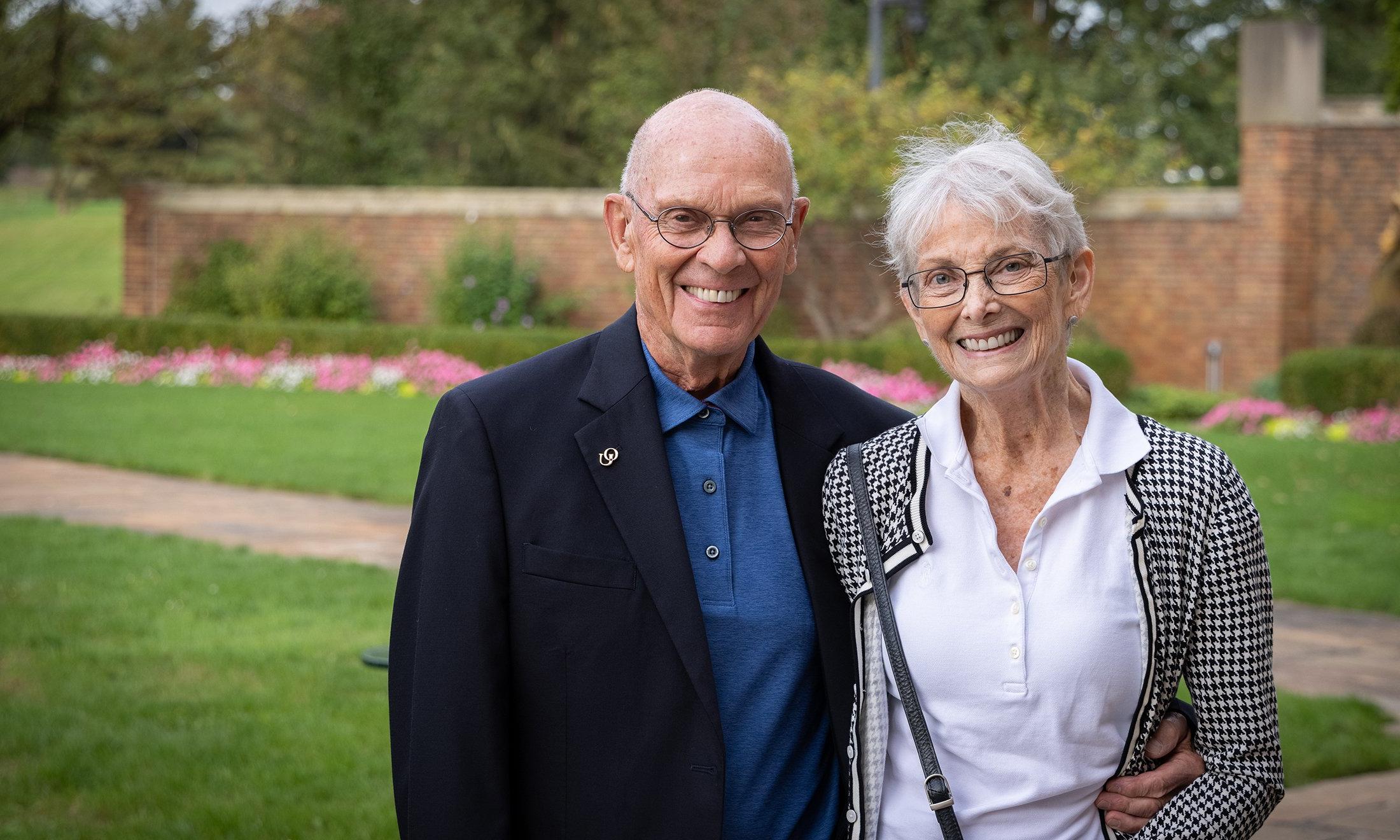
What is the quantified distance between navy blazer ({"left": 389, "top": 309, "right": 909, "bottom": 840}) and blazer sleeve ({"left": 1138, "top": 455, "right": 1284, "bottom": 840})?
29.8 inches

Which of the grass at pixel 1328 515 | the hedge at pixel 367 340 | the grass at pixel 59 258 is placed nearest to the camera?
the grass at pixel 1328 515

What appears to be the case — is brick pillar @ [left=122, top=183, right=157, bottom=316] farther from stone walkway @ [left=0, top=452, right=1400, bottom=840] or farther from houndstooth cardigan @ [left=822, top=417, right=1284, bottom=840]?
houndstooth cardigan @ [left=822, top=417, right=1284, bottom=840]

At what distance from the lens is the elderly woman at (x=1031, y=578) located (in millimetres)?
2166

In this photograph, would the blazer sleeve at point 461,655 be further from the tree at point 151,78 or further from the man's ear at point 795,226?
the tree at point 151,78

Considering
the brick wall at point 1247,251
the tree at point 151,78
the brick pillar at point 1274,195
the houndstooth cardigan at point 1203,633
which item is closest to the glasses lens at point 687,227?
the houndstooth cardigan at point 1203,633

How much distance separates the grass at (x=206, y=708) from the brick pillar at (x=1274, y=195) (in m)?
13.4

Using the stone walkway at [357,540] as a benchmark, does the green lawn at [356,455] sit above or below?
above

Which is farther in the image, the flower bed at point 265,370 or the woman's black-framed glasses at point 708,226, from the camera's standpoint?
the flower bed at point 265,370

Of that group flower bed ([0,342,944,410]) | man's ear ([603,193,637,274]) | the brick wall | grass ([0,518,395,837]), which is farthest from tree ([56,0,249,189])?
man's ear ([603,193,637,274])

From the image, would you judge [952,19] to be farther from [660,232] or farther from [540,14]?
[660,232]

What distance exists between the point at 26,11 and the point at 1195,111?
19.9 m

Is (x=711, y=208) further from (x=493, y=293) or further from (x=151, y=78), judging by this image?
(x=151, y=78)

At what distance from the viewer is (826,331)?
19.8 m

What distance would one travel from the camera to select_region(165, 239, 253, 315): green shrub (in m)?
22.6
